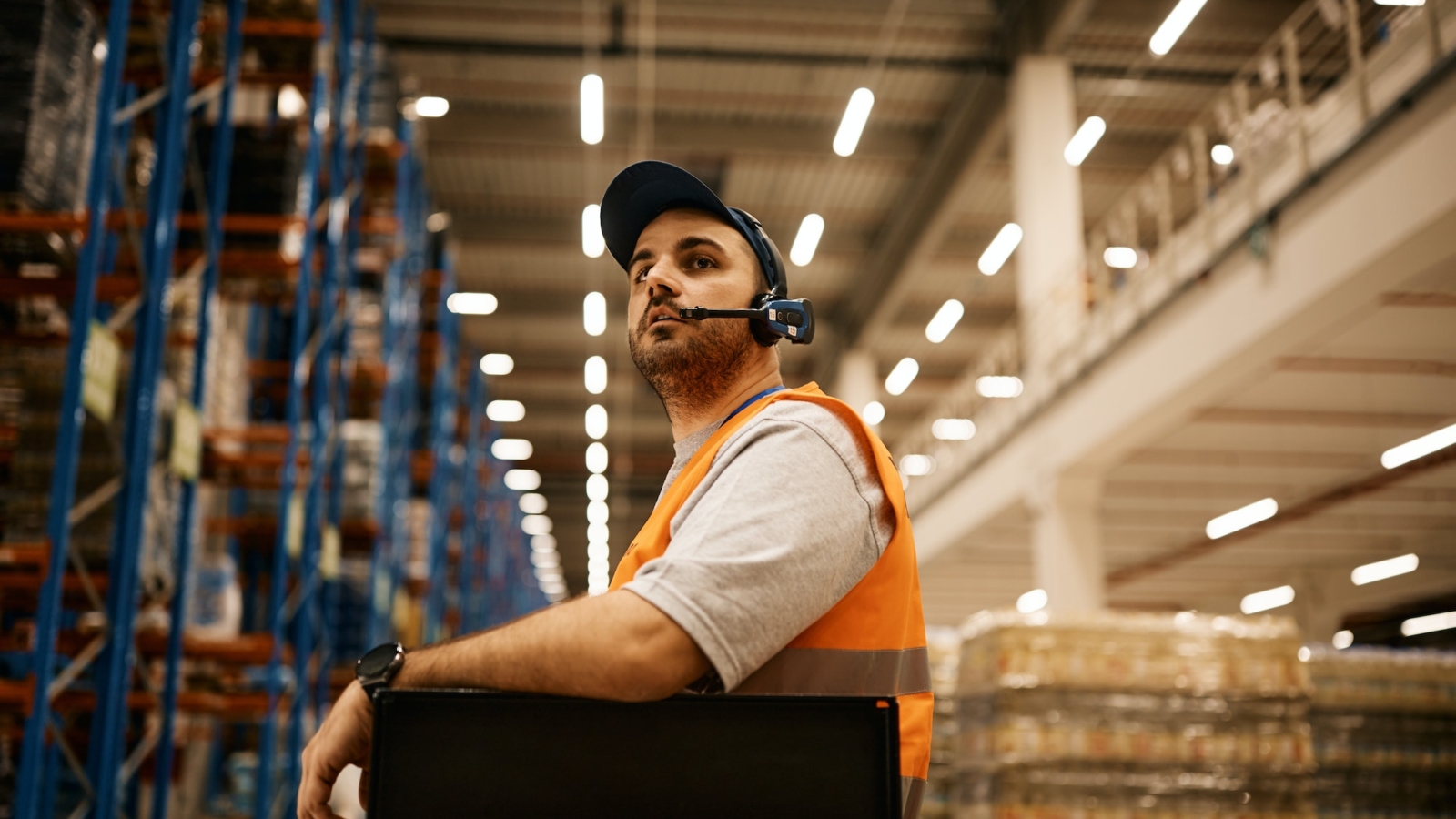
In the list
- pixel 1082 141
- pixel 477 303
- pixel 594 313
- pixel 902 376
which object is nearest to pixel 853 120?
pixel 1082 141

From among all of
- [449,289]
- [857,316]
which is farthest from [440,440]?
[857,316]

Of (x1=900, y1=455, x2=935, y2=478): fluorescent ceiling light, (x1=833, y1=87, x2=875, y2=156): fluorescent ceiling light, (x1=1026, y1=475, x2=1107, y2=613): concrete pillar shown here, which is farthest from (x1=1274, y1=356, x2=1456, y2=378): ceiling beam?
(x1=900, y1=455, x2=935, y2=478): fluorescent ceiling light

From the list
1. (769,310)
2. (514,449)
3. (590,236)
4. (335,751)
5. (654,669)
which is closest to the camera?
(654,669)

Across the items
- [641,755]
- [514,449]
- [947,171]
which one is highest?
[947,171]

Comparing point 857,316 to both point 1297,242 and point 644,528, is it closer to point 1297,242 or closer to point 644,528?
point 1297,242

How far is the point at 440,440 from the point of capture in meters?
14.1

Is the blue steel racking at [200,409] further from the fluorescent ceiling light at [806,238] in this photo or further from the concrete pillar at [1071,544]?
the concrete pillar at [1071,544]

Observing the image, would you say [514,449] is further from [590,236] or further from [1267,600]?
[1267,600]

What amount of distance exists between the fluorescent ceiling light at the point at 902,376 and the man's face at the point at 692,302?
83.0 ft

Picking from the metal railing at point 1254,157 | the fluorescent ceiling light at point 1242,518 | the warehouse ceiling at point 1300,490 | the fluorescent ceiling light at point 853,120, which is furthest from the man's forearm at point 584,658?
the fluorescent ceiling light at point 1242,518

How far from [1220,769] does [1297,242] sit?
14.9ft

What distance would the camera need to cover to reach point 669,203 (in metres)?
1.96

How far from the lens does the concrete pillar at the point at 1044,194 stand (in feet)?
51.0

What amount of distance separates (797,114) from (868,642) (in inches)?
671
